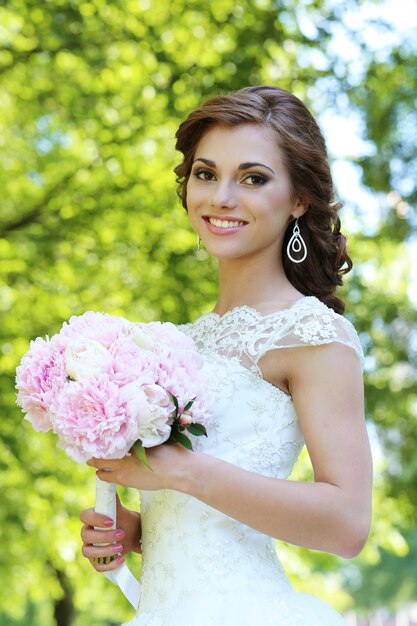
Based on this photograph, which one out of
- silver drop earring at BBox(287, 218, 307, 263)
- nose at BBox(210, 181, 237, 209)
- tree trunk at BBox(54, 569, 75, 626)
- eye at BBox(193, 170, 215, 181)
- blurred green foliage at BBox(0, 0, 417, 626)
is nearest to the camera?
nose at BBox(210, 181, 237, 209)

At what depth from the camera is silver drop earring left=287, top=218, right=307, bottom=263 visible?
3.48 meters

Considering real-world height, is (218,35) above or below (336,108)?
above

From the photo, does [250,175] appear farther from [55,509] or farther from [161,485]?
[55,509]

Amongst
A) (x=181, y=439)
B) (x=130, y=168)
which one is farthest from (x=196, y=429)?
(x=130, y=168)

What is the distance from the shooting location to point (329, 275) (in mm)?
3619

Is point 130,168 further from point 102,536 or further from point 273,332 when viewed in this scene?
point 102,536

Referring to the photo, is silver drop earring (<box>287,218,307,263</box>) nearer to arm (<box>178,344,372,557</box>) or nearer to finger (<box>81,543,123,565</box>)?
arm (<box>178,344,372,557</box>)

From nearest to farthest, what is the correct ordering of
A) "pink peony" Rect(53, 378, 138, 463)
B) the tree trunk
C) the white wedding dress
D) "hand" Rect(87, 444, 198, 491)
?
"pink peony" Rect(53, 378, 138, 463), "hand" Rect(87, 444, 198, 491), the white wedding dress, the tree trunk

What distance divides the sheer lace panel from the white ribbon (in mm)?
538

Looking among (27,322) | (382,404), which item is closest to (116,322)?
(27,322)

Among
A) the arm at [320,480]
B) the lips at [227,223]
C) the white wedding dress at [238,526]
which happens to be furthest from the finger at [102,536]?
the lips at [227,223]

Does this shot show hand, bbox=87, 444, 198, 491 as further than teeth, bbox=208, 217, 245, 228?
No

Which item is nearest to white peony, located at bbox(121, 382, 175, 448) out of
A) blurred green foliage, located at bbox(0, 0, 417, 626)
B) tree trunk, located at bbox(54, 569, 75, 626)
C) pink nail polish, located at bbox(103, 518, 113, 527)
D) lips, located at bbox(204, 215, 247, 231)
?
pink nail polish, located at bbox(103, 518, 113, 527)

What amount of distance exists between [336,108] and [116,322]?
703 centimetres
